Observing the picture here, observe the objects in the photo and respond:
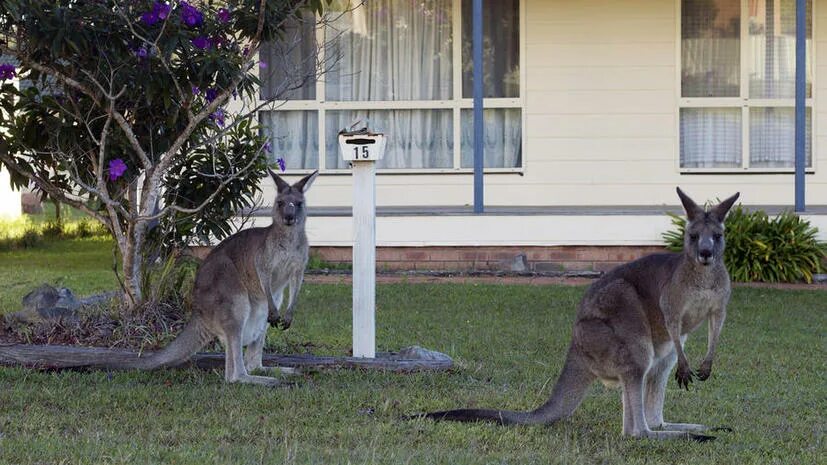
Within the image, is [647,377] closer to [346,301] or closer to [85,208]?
[85,208]

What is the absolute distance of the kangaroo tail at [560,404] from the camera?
22.4 feet

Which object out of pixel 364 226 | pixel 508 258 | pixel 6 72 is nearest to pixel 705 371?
pixel 364 226

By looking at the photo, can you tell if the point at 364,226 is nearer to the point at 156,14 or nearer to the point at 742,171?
the point at 156,14

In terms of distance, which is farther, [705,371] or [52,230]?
[52,230]

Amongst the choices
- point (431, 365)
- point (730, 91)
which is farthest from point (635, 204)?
point (431, 365)

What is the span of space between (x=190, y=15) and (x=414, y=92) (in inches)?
327

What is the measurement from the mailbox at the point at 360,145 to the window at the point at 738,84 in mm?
8798

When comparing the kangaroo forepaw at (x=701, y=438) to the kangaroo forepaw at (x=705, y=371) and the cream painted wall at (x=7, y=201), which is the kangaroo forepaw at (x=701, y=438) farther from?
the cream painted wall at (x=7, y=201)

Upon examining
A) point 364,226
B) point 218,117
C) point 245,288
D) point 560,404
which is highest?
point 218,117

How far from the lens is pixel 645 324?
265 inches

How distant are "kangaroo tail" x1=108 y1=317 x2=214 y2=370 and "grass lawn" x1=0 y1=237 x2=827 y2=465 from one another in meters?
0.13

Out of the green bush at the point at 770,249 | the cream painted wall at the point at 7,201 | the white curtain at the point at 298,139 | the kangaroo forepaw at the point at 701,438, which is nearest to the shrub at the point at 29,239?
the cream painted wall at the point at 7,201

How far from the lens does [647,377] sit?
7.00m

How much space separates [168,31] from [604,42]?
8968 millimetres
